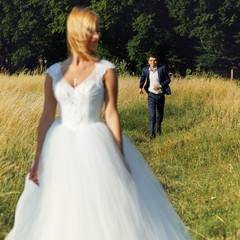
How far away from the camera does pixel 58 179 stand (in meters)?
2.38

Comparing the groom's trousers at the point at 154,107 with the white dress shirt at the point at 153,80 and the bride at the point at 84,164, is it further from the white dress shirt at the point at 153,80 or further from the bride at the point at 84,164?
the bride at the point at 84,164

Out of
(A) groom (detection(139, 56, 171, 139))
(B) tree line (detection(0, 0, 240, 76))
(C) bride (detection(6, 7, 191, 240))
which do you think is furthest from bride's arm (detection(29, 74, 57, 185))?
(B) tree line (detection(0, 0, 240, 76))

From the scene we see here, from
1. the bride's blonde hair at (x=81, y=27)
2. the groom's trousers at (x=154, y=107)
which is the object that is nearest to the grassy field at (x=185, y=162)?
the groom's trousers at (x=154, y=107)

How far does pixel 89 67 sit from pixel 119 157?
65cm

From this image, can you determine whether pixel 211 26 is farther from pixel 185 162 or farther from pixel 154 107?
pixel 185 162

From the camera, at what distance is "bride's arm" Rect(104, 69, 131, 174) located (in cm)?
239

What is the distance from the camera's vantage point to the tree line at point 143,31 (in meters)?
33.9

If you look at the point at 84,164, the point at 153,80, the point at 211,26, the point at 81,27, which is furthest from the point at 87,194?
the point at 211,26

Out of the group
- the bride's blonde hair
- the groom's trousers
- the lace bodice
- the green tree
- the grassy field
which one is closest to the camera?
the bride's blonde hair

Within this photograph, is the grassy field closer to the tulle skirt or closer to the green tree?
the tulle skirt

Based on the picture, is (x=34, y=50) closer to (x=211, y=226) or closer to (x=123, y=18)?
(x=123, y=18)

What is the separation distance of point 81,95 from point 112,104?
215mm

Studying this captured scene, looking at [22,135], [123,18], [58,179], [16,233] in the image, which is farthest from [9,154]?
[123,18]

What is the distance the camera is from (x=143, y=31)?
108 ft
